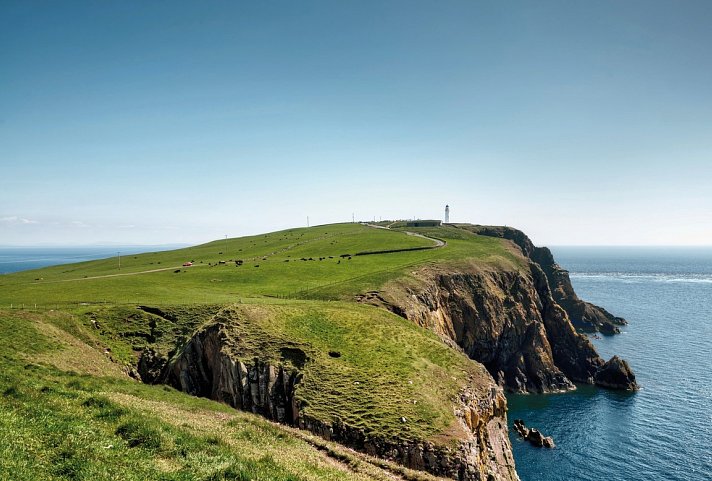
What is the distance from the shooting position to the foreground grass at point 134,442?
48.9ft

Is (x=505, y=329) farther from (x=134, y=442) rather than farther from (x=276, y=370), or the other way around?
(x=134, y=442)

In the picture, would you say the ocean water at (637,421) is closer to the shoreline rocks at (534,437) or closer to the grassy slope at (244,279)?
the shoreline rocks at (534,437)

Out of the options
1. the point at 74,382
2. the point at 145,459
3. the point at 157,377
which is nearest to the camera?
the point at 145,459

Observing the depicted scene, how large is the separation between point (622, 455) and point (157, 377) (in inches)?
2455

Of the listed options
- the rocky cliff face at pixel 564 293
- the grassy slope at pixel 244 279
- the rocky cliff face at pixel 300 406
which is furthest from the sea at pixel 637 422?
the grassy slope at pixel 244 279

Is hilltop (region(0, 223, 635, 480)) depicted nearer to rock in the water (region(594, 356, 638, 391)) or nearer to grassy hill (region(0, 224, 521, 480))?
grassy hill (region(0, 224, 521, 480))

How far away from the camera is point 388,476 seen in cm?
2358

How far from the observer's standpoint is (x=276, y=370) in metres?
39.0

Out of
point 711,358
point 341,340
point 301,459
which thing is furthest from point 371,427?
point 711,358

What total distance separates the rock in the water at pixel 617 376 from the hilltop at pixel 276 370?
16.9 inches

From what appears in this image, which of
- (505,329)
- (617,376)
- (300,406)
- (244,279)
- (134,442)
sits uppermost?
(244,279)

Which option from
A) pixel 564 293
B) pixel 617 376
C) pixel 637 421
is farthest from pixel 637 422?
pixel 564 293

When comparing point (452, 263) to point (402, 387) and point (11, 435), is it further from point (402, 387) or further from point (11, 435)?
point (11, 435)

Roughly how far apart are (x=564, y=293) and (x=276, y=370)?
133710 mm
